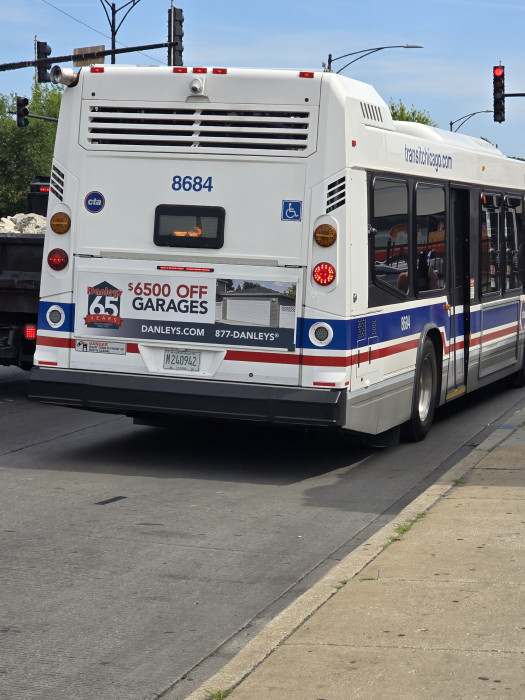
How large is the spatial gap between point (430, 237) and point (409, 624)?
684 centimetres

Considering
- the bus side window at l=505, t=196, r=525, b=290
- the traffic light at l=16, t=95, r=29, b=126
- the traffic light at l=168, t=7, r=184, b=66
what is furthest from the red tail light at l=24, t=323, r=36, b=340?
the traffic light at l=16, t=95, r=29, b=126

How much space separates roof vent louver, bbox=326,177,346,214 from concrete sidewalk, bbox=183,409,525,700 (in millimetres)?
2697

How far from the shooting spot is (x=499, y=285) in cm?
1469

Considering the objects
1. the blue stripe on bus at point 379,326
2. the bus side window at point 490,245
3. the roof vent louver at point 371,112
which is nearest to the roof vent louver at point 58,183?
the blue stripe on bus at point 379,326

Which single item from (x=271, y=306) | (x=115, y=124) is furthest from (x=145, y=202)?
(x=271, y=306)

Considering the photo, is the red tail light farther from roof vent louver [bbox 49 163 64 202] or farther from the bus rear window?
the bus rear window

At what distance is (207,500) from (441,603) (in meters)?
3.29

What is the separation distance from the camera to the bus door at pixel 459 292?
1280 centimetres

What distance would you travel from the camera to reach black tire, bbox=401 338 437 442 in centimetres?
1163

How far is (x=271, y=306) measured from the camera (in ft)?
32.1

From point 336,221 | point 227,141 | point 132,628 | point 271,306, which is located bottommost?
point 132,628

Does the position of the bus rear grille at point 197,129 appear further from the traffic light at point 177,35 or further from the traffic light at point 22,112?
the traffic light at point 22,112

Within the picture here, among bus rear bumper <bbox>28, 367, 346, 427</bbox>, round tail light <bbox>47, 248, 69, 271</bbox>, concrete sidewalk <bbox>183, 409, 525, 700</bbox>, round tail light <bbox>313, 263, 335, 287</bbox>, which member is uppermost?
round tail light <bbox>47, 248, 69, 271</bbox>

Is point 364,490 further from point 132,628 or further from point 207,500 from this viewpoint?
point 132,628
